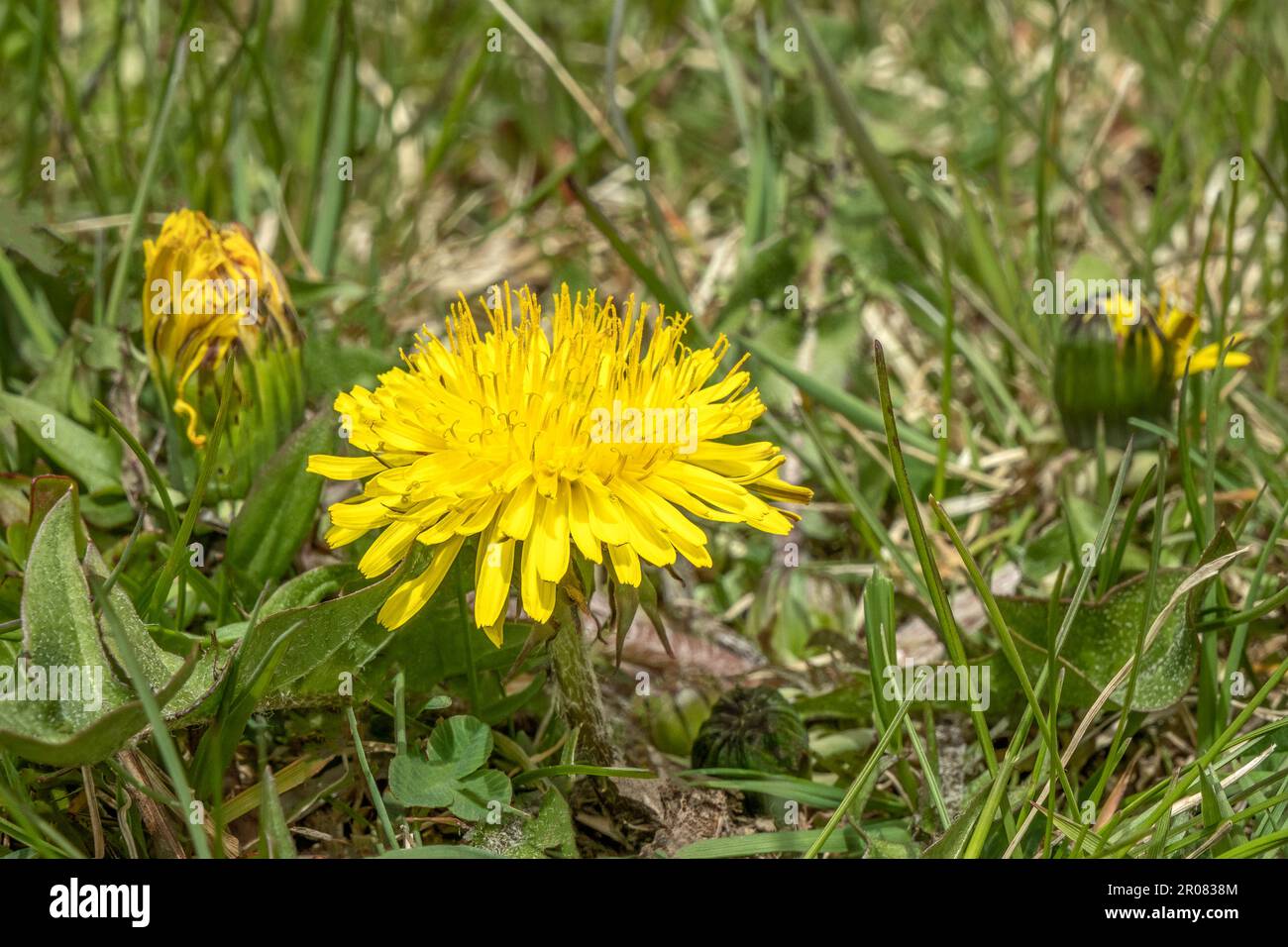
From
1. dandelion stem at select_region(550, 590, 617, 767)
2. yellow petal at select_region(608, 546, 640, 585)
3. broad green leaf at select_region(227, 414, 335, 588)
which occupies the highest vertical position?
broad green leaf at select_region(227, 414, 335, 588)

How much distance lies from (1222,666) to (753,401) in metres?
1.10

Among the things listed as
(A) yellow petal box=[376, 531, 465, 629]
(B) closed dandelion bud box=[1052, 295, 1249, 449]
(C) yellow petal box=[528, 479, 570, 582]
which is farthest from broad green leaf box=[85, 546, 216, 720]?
(B) closed dandelion bud box=[1052, 295, 1249, 449]

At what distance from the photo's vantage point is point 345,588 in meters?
1.87

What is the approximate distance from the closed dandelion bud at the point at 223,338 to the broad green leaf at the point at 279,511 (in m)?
0.15

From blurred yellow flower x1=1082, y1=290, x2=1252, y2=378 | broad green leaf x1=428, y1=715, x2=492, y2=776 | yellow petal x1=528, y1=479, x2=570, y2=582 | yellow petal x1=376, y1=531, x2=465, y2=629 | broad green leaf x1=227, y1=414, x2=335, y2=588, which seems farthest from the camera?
blurred yellow flower x1=1082, y1=290, x2=1252, y2=378

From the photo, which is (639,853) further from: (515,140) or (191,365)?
(515,140)

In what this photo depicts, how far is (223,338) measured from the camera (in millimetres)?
2148

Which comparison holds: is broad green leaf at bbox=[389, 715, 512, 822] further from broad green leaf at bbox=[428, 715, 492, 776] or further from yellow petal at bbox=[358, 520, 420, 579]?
yellow petal at bbox=[358, 520, 420, 579]

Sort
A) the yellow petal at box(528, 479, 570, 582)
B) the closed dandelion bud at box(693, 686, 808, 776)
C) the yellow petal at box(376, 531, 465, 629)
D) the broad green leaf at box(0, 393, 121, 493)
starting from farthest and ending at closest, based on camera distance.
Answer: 1. the broad green leaf at box(0, 393, 121, 493)
2. the closed dandelion bud at box(693, 686, 808, 776)
3. the yellow petal at box(376, 531, 465, 629)
4. the yellow petal at box(528, 479, 570, 582)

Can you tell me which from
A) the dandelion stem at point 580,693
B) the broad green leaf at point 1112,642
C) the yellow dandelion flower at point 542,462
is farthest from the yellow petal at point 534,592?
the broad green leaf at point 1112,642

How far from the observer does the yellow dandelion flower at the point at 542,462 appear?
163cm

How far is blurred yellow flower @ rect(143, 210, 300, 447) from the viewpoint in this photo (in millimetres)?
2129

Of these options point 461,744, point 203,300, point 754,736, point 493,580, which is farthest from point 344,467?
point 754,736
